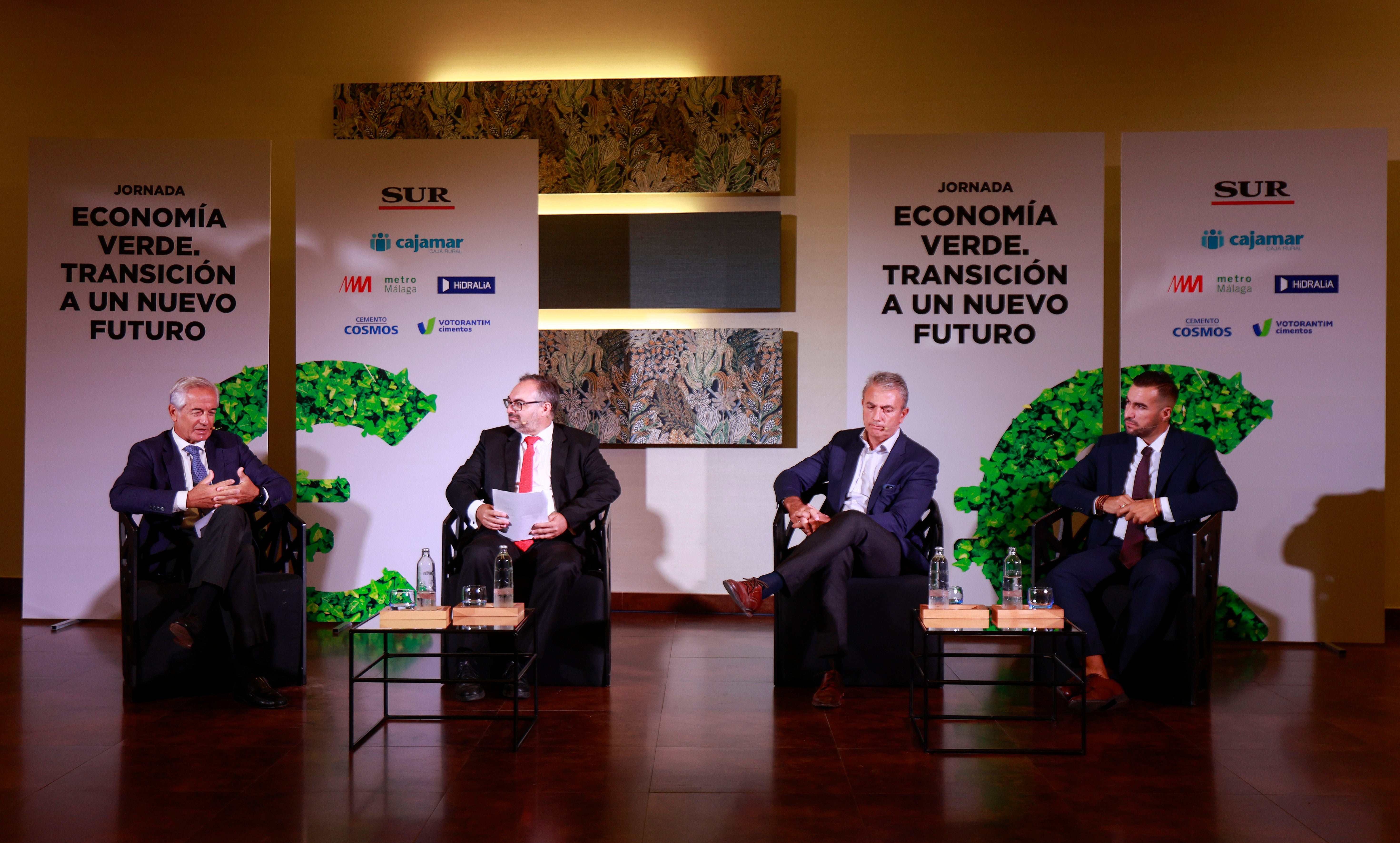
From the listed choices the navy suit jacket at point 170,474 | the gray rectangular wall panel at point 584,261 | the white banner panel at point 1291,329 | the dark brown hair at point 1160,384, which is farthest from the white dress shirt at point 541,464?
the white banner panel at point 1291,329

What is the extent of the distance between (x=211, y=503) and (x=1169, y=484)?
13.1 ft

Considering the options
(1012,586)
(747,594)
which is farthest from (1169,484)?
(747,594)

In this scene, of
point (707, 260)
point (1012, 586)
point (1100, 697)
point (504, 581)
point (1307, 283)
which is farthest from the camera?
point (707, 260)

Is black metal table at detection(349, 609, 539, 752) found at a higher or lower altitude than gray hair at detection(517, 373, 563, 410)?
lower

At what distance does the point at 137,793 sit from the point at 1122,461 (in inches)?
154

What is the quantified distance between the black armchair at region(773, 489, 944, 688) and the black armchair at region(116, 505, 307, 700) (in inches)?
78.6

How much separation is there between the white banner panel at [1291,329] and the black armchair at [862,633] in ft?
6.70

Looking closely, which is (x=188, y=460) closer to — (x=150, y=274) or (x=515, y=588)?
(x=515, y=588)

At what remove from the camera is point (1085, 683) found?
339 cm

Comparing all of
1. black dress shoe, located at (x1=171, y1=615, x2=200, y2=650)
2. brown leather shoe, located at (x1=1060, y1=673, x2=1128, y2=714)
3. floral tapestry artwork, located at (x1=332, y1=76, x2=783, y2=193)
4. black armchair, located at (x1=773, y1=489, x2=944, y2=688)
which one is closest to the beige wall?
floral tapestry artwork, located at (x1=332, y1=76, x2=783, y2=193)

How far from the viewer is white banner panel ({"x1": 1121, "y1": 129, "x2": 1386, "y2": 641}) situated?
16.8 ft

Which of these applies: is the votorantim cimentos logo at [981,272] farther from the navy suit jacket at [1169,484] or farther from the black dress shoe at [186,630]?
the black dress shoe at [186,630]

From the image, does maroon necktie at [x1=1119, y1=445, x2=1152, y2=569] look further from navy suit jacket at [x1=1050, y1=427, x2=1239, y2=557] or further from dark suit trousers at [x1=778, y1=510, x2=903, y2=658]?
dark suit trousers at [x1=778, y1=510, x2=903, y2=658]

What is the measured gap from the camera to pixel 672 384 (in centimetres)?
586
